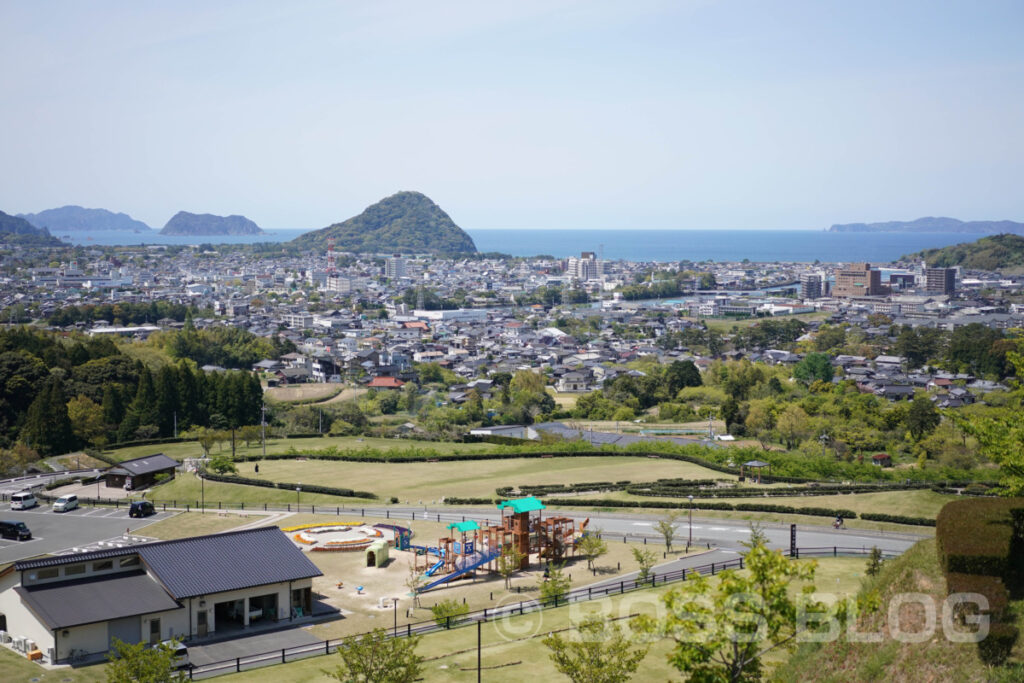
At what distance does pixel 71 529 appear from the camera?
4150 cm

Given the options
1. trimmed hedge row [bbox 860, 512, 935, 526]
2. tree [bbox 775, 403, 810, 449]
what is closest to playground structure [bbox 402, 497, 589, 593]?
trimmed hedge row [bbox 860, 512, 935, 526]

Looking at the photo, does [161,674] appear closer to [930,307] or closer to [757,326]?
[757,326]

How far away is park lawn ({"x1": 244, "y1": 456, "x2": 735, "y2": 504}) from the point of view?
51.6 metres

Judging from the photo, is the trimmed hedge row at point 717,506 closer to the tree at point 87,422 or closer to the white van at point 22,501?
the white van at point 22,501

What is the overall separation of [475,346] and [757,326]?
42.6 metres

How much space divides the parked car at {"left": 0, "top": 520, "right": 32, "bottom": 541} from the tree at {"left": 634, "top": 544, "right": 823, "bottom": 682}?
34779 mm

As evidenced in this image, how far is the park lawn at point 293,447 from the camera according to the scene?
6241 cm

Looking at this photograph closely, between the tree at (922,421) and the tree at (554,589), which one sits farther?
the tree at (922,421)

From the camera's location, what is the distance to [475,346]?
13812cm

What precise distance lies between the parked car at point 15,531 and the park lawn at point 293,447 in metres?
19.7

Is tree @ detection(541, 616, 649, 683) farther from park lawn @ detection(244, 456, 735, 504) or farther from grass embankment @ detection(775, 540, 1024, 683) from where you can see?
park lawn @ detection(244, 456, 735, 504)

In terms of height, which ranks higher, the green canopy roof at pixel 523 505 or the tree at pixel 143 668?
the tree at pixel 143 668

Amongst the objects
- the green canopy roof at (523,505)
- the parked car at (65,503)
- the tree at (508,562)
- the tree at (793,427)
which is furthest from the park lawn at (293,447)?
the tree at (508,562)

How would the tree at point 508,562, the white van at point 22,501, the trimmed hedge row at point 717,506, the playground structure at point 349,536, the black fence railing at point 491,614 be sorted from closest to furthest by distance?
1. the black fence railing at point 491,614
2. the tree at point 508,562
3. the playground structure at point 349,536
4. the trimmed hedge row at point 717,506
5. the white van at point 22,501
